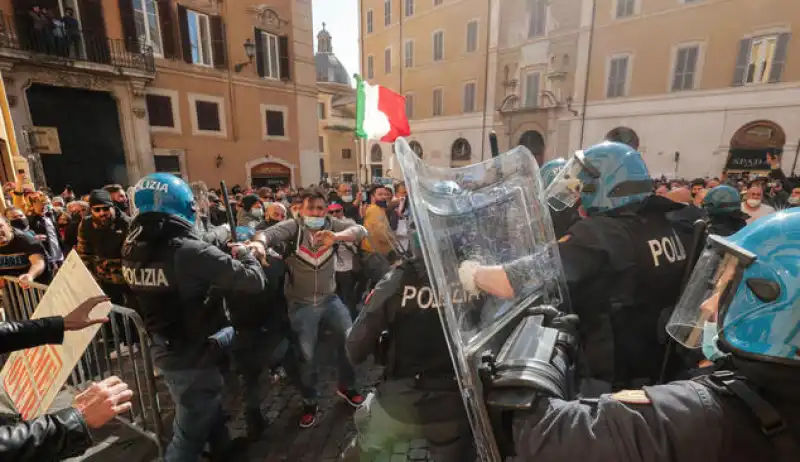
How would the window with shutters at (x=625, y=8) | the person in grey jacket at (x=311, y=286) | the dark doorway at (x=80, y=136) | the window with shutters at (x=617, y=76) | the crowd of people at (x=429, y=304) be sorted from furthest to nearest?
the window with shutters at (x=617, y=76), the window with shutters at (x=625, y=8), the dark doorway at (x=80, y=136), the person in grey jacket at (x=311, y=286), the crowd of people at (x=429, y=304)

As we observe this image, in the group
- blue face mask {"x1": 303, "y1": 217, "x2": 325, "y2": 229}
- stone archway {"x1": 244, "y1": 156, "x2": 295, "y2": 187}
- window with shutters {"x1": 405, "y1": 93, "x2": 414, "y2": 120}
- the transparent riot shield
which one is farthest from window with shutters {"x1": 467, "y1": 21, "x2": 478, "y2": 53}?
the transparent riot shield

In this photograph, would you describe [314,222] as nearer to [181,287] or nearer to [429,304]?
[181,287]

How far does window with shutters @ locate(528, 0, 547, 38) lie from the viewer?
20375mm

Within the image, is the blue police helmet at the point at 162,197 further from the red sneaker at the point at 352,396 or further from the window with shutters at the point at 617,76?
the window with shutters at the point at 617,76

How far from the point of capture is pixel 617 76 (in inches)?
723

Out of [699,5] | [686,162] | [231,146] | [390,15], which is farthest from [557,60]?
[231,146]

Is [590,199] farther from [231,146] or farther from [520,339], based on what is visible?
[231,146]

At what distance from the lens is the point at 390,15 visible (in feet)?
88.7

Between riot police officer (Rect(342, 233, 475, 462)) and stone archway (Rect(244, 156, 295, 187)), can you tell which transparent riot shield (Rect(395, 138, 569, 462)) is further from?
stone archway (Rect(244, 156, 295, 187))

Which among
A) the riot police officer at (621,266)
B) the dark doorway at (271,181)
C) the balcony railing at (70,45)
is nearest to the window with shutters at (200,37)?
the balcony railing at (70,45)

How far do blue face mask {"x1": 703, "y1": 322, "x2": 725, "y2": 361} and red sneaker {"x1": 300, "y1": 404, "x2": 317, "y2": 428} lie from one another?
2.90 meters

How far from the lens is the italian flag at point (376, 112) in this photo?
6.22 meters

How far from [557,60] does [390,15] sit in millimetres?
13504

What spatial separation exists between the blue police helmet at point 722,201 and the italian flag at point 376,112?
4683 mm
